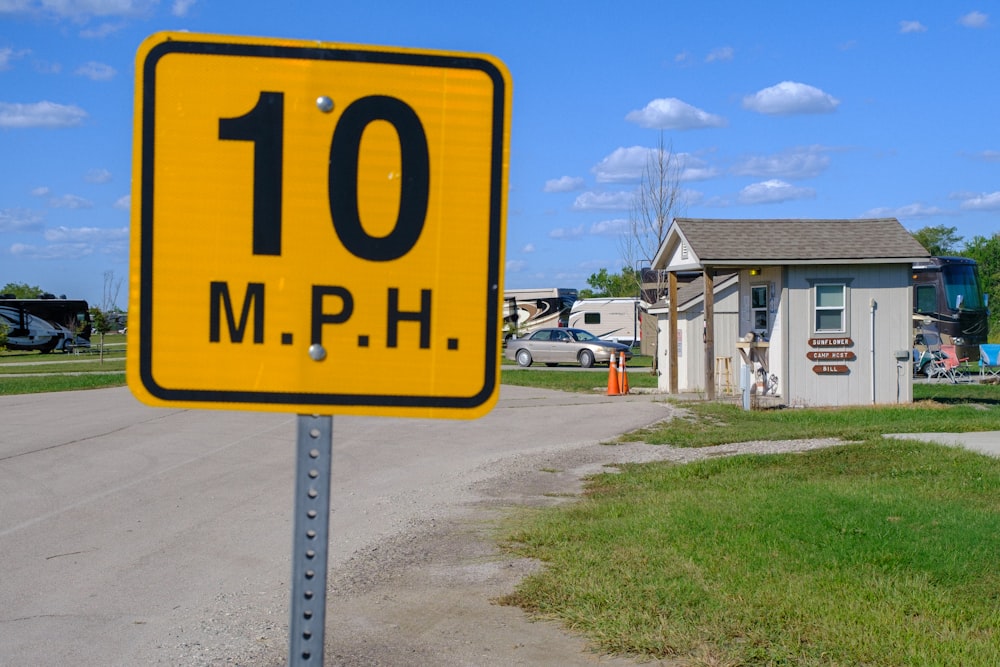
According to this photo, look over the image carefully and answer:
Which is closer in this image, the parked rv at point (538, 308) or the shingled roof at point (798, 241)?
the shingled roof at point (798, 241)

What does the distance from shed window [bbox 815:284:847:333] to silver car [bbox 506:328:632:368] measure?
18.0 metres

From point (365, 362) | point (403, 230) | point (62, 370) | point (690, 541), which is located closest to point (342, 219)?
point (403, 230)

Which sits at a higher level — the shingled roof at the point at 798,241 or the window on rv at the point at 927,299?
the shingled roof at the point at 798,241

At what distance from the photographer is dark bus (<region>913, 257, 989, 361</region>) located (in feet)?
114

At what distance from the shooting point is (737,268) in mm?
23938

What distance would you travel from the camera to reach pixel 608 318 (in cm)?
5209

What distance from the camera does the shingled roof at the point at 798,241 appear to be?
22172mm

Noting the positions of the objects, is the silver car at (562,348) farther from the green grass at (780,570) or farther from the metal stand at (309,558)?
the metal stand at (309,558)

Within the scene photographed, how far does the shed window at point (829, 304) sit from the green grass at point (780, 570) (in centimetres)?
1155

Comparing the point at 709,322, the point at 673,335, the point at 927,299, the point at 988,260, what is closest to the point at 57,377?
the point at 673,335

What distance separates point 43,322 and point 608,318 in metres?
30.2

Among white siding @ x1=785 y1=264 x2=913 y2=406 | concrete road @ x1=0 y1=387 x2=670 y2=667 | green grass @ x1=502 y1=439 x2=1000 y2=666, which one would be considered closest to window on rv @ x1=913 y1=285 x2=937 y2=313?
white siding @ x1=785 y1=264 x2=913 y2=406

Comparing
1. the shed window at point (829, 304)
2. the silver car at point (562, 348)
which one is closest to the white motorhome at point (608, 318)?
the silver car at point (562, 348)

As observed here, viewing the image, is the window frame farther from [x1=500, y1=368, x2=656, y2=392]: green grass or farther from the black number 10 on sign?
the black number 10 on sign
